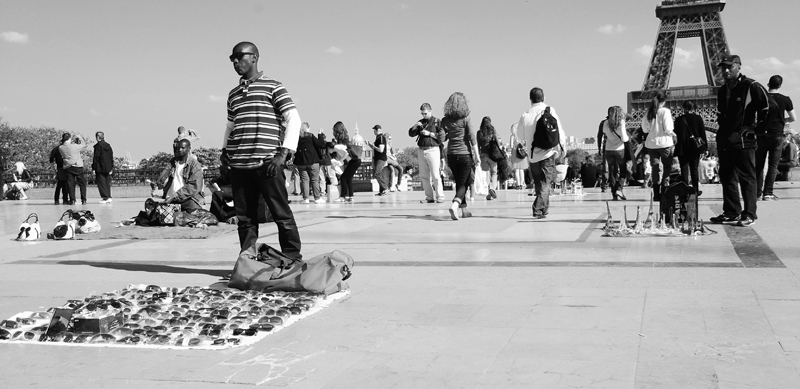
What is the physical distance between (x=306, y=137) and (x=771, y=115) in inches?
400

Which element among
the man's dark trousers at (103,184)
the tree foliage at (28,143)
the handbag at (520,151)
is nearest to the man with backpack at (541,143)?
the handbag at (520,151)

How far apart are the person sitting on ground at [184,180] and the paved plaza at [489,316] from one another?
2.37 meters

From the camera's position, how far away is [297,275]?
18.0 ft

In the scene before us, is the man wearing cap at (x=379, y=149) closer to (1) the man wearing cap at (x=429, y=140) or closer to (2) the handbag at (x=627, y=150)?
(1) the man wearing cap at (x=429, y=140)

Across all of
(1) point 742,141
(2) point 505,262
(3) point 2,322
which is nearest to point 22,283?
(3) point 2,322

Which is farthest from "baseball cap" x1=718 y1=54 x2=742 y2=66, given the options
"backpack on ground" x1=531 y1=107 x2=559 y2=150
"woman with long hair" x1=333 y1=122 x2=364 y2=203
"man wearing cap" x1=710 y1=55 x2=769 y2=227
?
"woman with long hair" x1=333 y1=122 x2=364 y2=203

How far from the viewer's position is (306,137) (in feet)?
56.8

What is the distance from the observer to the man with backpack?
11125mm

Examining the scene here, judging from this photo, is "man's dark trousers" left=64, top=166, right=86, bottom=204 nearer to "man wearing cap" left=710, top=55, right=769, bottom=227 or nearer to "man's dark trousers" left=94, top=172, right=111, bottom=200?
"man's dark trousers" left=94, top=172, right=111, bottom=200

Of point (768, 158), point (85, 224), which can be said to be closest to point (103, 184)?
point (85, 224)

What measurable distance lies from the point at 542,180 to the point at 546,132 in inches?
27.3

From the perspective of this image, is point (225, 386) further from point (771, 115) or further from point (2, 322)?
point (771, 115)

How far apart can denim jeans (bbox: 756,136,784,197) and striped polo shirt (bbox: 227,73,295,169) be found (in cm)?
751

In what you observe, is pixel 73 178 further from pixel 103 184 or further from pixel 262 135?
pixel 262 135
